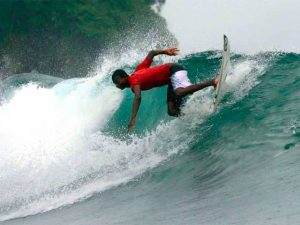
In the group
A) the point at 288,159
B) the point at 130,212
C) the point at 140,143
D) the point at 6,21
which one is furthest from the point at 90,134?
the point at 6,21

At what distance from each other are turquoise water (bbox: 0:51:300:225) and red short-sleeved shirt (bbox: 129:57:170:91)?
0.80 metres

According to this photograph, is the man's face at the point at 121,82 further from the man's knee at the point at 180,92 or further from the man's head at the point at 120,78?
the man's knee at the point at 180,92

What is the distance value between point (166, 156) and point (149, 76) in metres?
1.10

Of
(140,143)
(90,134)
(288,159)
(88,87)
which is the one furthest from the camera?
(88,87)

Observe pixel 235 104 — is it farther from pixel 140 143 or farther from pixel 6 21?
pixel 6 21

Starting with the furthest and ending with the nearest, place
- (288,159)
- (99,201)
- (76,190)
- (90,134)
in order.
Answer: (90,134) → (76,190) → (99,201) → (288,159)

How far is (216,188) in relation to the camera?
6.66m

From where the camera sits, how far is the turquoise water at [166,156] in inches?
244

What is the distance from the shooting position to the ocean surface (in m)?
6.21

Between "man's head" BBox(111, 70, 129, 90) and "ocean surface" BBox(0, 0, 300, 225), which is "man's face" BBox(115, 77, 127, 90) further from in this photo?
"ocean surface" BBox(0, 0, 300, 225)

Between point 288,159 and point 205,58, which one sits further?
point 205,58

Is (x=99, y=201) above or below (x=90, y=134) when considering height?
below

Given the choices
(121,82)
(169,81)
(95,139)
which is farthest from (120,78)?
(95,139)

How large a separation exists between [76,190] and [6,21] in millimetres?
36674
